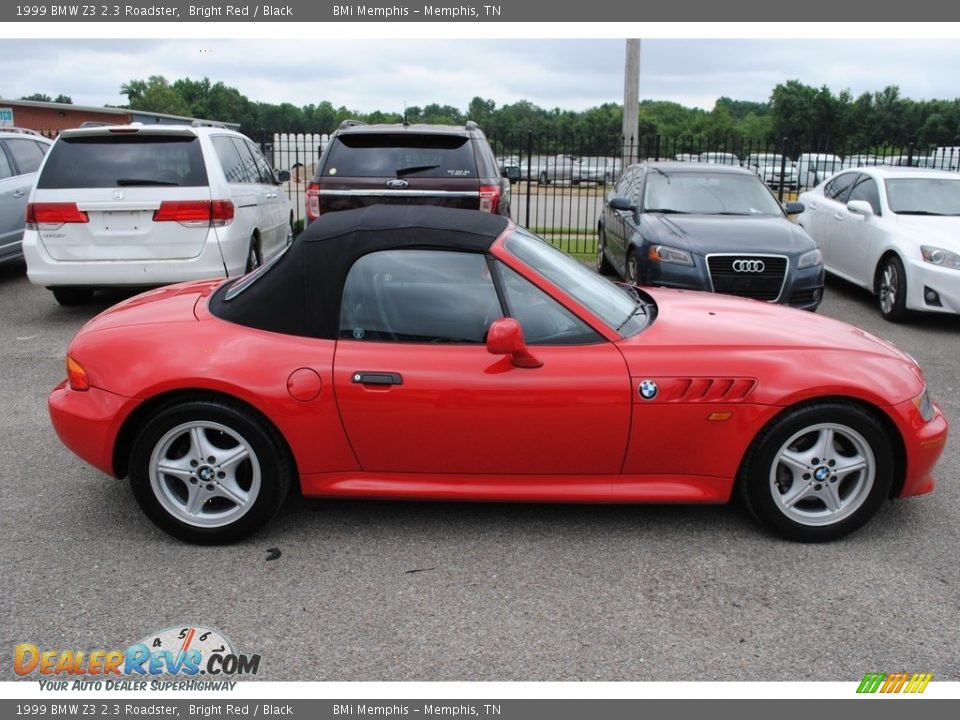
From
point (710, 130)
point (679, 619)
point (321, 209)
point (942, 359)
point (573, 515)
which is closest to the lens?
point (679, 619)

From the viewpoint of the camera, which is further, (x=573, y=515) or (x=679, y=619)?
(x=573, y=515)

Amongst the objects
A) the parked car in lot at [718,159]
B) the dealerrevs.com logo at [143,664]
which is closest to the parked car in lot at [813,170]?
the parked car in lot at [718,159]

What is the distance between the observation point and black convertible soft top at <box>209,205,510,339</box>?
3.89m

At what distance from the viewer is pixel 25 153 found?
11.1 m

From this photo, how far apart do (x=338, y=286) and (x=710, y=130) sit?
89.6 m

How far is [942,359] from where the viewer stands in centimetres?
751

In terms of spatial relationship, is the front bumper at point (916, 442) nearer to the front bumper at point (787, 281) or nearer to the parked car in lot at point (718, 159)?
the front bumper at point (787, 281)

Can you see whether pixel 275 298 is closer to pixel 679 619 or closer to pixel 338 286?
pixel 338 286

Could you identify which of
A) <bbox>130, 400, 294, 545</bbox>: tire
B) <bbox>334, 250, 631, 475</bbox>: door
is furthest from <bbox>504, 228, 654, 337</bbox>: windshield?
<bbox>130, 400, 294, 545</bbox>: tire

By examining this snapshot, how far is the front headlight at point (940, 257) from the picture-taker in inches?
334

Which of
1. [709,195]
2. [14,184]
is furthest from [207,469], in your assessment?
[14,184]

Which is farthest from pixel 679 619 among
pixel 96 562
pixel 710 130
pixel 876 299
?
pixel 710 130

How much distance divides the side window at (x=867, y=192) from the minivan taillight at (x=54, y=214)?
8.52 m

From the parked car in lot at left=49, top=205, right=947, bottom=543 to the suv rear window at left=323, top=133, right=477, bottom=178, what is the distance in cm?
451
